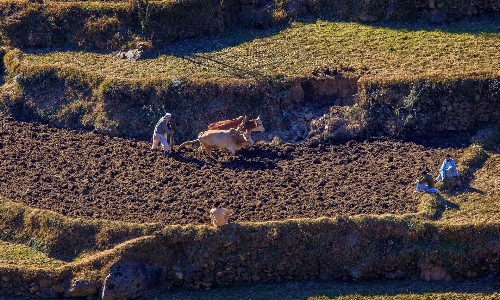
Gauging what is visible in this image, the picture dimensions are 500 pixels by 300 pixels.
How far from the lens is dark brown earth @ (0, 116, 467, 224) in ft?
91.3

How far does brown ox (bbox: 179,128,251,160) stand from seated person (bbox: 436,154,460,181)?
5574 mm

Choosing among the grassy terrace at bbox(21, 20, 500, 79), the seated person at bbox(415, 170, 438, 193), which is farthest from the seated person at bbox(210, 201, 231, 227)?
the grassy terrace at bbox(21, 20, 500, 79)

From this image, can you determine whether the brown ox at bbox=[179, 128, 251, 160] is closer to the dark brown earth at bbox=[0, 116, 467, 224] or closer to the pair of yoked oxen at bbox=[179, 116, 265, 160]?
the pair of yoked oxen at bbox=[179, 116, 265, 160]

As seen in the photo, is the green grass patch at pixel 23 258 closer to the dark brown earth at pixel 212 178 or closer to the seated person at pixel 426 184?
the dark brown earth at pixel 212 178

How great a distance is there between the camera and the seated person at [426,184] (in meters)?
27.7

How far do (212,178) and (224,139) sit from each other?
1.24 meters

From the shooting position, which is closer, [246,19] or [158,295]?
[158,295]

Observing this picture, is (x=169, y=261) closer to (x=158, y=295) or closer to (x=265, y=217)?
(x=158, y=295)

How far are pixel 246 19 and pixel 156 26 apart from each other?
3.02m

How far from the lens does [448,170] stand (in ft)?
91.4

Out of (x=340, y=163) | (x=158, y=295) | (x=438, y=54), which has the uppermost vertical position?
(x=438, y=54)

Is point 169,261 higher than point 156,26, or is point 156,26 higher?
point 156,26

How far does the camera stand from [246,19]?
1400 inches

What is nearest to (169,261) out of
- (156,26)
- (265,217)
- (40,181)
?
(265,217)
